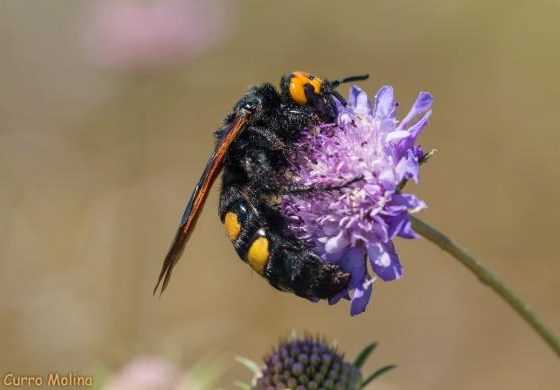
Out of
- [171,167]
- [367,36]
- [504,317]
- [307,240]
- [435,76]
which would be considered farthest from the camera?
[367,36]

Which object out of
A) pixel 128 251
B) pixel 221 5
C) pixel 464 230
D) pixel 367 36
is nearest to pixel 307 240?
pixel 128 251

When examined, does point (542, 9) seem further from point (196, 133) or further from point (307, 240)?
point (307, 240)

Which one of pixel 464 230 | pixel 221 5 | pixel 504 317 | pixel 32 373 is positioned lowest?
pixel 32 373

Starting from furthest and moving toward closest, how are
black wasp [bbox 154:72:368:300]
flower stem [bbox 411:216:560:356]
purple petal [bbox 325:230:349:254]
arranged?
purple petal [bbox 325:230:349:254], black wasp [bbox 154:72:368:300], flower stem [bbox 411:216:560:356]

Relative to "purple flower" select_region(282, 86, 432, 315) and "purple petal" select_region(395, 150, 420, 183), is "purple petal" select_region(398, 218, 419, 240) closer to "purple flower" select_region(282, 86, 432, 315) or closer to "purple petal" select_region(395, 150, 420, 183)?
"purple flower" select_region(282, 86, 432, 315)

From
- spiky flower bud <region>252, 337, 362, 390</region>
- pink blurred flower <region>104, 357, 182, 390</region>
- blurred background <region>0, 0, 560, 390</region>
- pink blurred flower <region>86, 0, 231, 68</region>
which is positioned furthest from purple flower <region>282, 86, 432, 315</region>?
pink blurred flower <region>86, 0, 231, 68</region>

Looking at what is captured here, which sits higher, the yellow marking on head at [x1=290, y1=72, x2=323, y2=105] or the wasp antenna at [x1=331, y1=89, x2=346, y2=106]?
the wasp antenna at [x1=331, y1=89, x2=346, y2=106]

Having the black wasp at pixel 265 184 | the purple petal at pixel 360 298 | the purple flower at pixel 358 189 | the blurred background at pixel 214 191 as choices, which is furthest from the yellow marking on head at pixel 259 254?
the blurred background at pixel 214 191

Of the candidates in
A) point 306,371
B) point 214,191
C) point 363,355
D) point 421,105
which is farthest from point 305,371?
point 214,191
